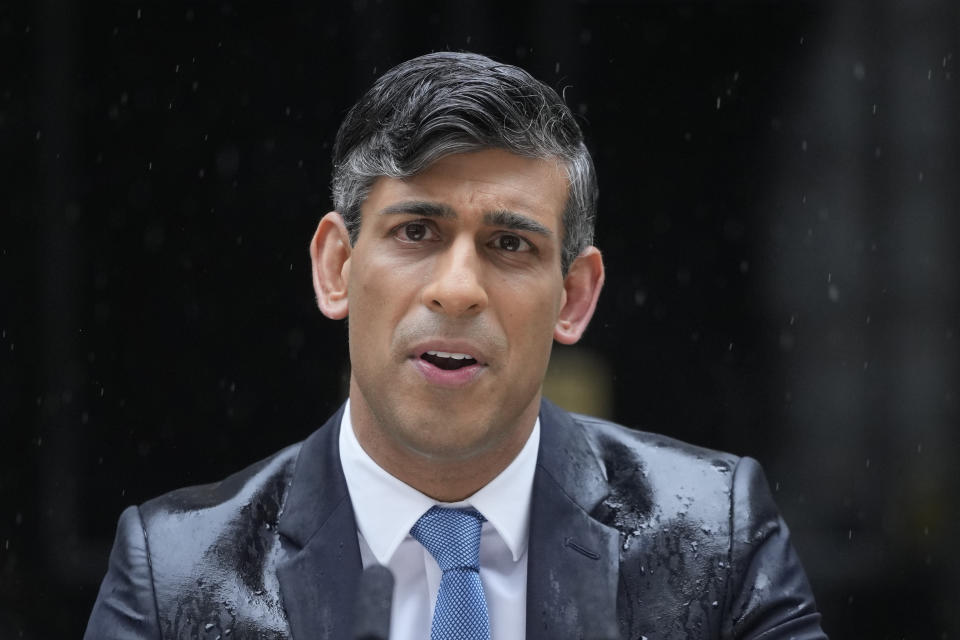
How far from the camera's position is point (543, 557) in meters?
3.34

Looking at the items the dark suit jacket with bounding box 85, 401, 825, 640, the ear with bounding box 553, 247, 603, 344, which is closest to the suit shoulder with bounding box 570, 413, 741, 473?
the dark suit jacket with bounding box 85, 401, 825, 640

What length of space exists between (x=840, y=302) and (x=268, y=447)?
3309 millimetres

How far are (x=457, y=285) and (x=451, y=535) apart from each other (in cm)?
67

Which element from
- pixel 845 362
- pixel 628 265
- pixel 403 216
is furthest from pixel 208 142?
pixel 403 216

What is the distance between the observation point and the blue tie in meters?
3.13

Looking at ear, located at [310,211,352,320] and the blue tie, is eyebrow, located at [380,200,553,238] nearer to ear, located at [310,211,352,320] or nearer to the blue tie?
ear, located at [310,211,352,320]

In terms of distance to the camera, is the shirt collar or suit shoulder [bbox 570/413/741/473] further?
suit shoulder [bbox 570/413/741/473]

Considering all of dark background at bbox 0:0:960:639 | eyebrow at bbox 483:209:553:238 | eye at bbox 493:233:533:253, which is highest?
eyebrow at bbox 483:209:553:238

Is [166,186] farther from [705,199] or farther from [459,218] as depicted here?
[459,218]

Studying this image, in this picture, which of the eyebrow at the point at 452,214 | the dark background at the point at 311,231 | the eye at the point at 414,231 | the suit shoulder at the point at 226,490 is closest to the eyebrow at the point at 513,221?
the eyebrow at the point at 452,214

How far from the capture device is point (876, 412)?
7.30m

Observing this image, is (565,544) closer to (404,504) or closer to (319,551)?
(404,504)

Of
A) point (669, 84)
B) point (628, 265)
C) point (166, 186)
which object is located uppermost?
point (669, 84)

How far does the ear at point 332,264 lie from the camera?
11.5 ft
